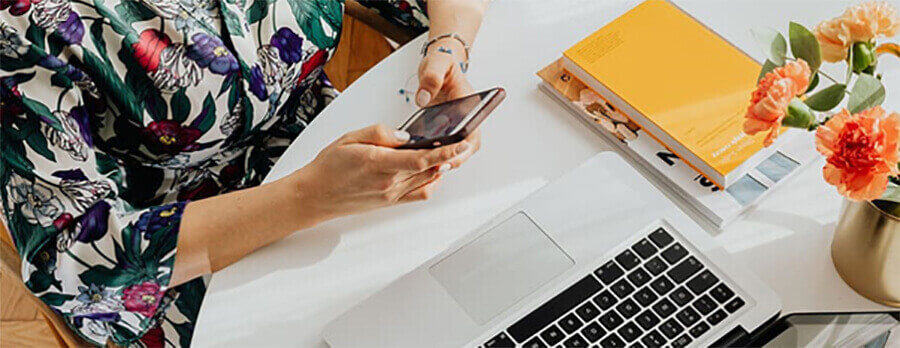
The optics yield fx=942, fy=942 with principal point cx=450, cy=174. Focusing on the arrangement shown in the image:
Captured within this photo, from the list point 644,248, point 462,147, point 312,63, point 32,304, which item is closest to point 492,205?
point 462,147

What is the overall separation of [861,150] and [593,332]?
12.4 inches

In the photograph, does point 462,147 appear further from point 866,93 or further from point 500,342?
point 866,93

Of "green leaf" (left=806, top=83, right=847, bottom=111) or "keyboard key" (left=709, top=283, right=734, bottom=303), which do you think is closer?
"green leaf" (left=806, top=83, right=847, bottom=111)

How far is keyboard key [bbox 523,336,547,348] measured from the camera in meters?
0.93

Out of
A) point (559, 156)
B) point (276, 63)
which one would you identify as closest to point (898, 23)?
point (559, 156)

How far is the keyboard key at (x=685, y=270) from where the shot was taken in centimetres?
96

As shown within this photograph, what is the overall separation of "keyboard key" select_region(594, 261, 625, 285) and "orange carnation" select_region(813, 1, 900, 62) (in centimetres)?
29

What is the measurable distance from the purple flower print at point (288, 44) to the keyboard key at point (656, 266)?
0.57 metres

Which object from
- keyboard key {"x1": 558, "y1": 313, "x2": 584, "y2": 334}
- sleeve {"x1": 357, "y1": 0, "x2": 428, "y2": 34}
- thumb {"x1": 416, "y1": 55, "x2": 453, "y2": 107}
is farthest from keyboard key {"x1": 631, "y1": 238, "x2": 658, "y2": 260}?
sleeve {"x1": 357, "y1": 0, "x2": 428, "y2": 34}

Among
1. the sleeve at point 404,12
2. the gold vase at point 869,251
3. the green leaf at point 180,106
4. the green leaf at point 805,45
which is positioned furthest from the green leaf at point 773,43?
the green leaf at point 180,106

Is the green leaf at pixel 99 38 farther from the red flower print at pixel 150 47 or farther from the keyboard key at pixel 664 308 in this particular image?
the keyboard key at pixel 664 308

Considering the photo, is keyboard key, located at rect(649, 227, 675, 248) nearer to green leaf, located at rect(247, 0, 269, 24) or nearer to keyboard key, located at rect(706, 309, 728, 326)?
keyboard key, located at rect(706, 309, 728, 326)

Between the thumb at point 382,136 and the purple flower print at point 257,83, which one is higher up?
the thumb at point 382,136

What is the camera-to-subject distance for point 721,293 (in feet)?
3.11
